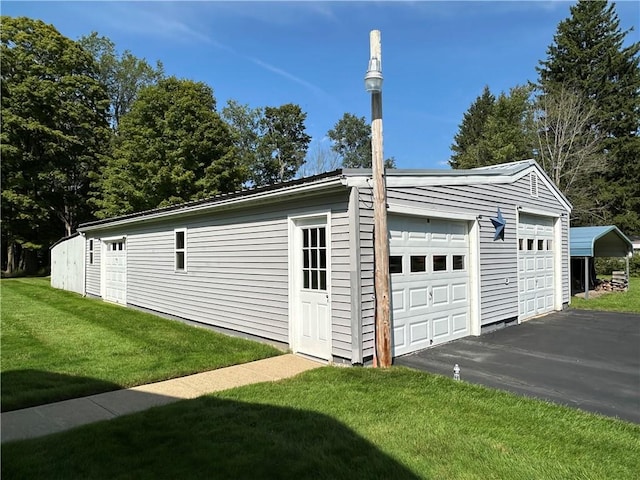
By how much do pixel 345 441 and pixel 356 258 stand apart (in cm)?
273

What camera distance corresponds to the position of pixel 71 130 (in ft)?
93.8

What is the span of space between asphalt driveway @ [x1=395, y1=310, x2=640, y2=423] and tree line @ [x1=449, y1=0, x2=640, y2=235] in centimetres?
2118

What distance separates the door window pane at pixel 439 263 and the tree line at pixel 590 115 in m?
22.9

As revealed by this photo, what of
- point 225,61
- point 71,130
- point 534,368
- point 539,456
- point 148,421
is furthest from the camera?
point 71,130

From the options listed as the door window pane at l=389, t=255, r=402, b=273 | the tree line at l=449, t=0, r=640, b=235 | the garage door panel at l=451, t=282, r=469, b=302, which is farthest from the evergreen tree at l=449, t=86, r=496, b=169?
the door window pane at l=389, t=255, r=402, b=273

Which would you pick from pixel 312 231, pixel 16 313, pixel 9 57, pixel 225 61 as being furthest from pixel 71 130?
pixel 312 231

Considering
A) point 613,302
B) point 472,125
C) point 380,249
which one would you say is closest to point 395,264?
point 380,249

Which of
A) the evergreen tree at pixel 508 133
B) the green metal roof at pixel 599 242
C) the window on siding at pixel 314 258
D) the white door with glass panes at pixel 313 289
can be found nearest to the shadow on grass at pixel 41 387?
the white door with glass panes at pixel 313 289

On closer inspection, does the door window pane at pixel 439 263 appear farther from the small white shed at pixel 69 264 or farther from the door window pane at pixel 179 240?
the small white shed at pixel 69 264

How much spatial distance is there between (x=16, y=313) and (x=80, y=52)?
2480cm

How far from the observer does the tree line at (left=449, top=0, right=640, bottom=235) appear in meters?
27.5

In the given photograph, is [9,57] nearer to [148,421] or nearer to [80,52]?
[80,52]

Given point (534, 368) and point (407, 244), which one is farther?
point (407, 244)

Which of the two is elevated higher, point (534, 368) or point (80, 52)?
point (80, 52)
